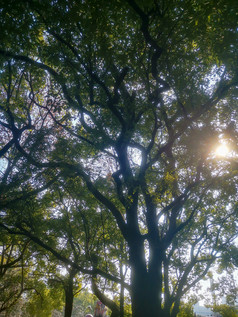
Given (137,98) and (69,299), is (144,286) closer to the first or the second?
(137,98)

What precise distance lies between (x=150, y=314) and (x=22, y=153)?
7735 mm

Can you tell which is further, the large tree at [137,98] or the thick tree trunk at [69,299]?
the thick tree trunk at [69,299]

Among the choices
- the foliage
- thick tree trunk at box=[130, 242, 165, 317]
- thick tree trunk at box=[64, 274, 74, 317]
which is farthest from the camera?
the foliage

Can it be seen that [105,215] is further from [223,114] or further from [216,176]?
[223,114]

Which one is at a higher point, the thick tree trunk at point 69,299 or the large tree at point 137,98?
the large tree at point 137,98

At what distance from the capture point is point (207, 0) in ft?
20.0

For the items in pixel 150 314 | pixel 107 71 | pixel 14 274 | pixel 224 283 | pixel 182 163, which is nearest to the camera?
pixel 150 314

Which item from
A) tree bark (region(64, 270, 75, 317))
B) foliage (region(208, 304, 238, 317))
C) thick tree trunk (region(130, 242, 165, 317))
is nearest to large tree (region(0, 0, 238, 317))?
thick tree trunk (region(130, 242, 165, 317))

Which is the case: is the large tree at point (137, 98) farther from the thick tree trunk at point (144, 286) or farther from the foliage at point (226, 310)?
the foliage at point (226, 310)

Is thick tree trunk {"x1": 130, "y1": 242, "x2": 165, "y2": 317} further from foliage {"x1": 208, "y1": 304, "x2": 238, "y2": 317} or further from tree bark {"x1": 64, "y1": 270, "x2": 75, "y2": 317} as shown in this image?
foliage {"x1": 208, "y1": 304, "x2": 238, "y2": 317}

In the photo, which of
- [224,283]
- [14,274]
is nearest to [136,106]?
[224,283]

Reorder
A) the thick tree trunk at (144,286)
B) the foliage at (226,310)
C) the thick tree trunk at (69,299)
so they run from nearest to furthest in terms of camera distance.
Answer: the thick tree trunk at (144,286) < the thick tree trunk at (69,299) < the foliage at (226,310)

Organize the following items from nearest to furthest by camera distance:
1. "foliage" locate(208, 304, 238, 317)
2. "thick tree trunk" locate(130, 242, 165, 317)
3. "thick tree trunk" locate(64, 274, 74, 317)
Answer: "thick tree trunk" locate(130, 242, 165, 317)
"thick tree trunk" locate(64, 274, 74, 317)
"foliage" locate(208, 304, 238, 317)

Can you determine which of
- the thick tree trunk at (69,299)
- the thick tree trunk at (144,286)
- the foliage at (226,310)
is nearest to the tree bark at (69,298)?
the thick tree trunk at (69,299)
